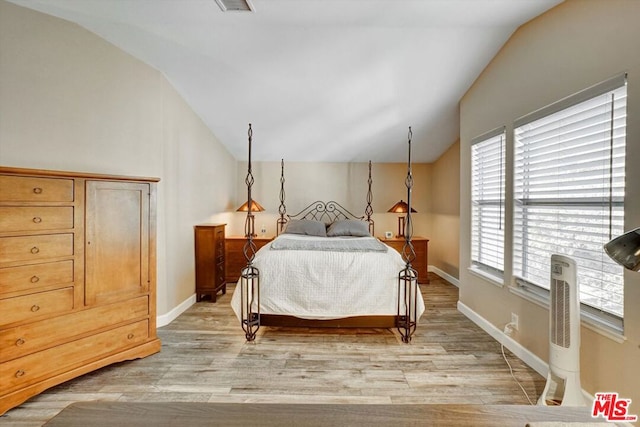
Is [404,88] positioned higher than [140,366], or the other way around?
[404,88]

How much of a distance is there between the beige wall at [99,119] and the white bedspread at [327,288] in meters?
1.21

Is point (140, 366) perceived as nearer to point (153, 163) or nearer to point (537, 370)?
point (153, 163)

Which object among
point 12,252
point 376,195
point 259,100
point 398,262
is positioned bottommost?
point 398,262

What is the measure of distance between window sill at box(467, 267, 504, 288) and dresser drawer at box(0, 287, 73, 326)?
3.50 metres

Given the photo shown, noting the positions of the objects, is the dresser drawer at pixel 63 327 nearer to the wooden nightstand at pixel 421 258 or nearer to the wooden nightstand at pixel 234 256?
the wooden nightstand at pixel 234 256

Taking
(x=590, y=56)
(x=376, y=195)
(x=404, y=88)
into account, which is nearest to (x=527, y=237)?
(x=590, y=56)

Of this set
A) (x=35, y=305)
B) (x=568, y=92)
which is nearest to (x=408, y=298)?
(x=568, y=92)

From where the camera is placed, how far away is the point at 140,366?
2406 mm

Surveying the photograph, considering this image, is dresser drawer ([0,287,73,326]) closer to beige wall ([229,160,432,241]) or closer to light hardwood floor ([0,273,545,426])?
light hardwood floor ([0,273,545,426])

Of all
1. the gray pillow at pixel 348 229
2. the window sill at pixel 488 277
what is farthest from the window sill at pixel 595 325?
the gray pillow at pixel 348 229

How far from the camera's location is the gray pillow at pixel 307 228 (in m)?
4.66

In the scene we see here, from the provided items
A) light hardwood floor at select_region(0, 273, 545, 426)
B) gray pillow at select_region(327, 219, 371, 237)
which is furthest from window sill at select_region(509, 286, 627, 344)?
gray pillow at select_region(327, 219, 371, 237)

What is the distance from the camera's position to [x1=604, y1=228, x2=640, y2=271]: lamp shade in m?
0.69

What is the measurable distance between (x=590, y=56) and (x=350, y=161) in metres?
3.68
